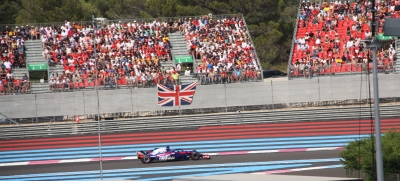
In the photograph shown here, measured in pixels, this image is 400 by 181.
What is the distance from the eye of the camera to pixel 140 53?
35.1 meters

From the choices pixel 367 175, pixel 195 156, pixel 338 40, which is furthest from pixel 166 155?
pixel 338 40

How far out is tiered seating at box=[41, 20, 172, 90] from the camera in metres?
32.2

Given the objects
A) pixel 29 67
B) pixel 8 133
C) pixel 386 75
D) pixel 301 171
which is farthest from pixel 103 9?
pixel 301 171

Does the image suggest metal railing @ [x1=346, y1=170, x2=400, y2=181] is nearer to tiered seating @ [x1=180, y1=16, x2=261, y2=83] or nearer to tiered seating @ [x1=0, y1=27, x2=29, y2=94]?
tiered seating @ [x1=180, y1=16, x2=261, y2=83]

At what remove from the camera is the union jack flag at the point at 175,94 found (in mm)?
30703

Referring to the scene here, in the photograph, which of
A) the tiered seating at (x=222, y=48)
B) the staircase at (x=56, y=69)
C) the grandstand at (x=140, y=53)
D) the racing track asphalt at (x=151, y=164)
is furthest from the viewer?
the staircase at (x=56, y=69)

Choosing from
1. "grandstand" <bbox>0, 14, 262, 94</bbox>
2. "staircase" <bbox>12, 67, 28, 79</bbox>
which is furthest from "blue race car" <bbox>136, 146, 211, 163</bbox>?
"staircase" <bbox>12, 67, 28, 79</bbox>

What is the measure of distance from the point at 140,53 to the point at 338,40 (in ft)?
33.0

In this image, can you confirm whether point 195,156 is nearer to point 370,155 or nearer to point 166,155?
point 166,155

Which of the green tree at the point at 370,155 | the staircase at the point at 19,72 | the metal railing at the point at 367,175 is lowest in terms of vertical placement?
the metal railing at the point at 367,175

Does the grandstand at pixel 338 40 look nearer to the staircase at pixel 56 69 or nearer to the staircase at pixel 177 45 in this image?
the staircase at pixel 177 45

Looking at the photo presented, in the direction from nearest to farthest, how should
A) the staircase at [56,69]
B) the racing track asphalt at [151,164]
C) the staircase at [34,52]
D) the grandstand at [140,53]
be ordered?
the racing track asphalt at [151,164]
the grandstand at [140,53]
the staircase at [56,69]
the staircase at [34,52]

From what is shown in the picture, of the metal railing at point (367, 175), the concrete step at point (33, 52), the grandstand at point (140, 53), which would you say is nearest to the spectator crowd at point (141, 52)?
the grandstand at point (140, 53)

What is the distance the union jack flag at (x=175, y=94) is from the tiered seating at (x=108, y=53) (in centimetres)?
158
